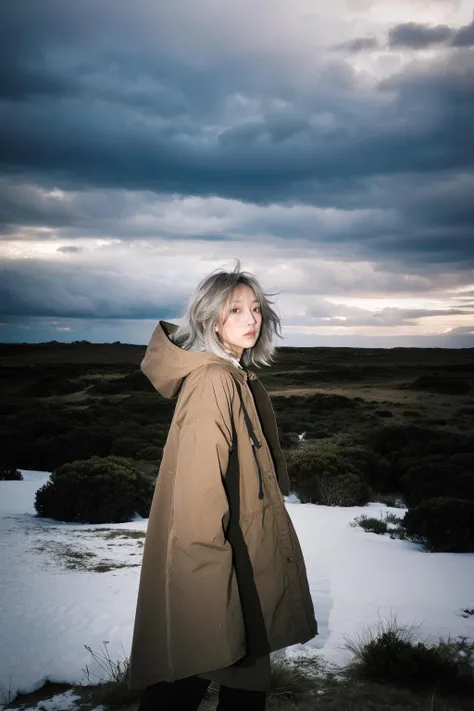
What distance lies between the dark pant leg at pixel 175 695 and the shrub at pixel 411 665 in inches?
90.0

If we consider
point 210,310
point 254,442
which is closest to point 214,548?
point 254,442

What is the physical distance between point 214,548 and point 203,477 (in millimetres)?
214

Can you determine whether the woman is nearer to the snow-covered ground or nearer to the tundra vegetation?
the tundra vegetation

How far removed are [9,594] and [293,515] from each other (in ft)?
15.1

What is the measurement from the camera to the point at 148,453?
52.4 ft

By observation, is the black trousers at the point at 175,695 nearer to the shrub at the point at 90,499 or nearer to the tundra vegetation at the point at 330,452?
the tundra vegetation at the point at 330,452

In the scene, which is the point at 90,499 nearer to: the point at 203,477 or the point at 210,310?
the point at 210,310

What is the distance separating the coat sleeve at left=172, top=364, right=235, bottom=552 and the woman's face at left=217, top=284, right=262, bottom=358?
1.37 ft

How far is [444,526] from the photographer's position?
717cm

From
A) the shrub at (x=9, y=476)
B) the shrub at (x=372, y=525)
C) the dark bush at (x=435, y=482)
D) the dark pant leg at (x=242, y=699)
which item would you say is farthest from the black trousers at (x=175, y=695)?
the shrub at (x=9, y=476)

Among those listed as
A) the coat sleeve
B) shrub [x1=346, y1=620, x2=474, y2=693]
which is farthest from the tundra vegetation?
the coat sleeve

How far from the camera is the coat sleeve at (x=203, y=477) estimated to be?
175cm

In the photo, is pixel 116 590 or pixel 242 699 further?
pixel 116 590

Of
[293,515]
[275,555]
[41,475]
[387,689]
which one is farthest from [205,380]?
[41,475]
